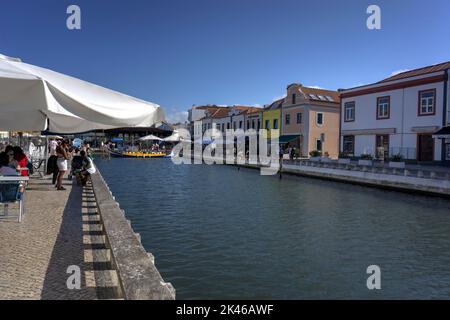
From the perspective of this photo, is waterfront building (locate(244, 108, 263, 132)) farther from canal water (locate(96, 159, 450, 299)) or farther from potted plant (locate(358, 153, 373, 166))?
canal water (locate(96, 159, 450, 299))

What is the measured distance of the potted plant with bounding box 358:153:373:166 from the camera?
28.9 m

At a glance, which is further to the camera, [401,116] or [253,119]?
[253,119]

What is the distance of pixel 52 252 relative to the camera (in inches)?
231

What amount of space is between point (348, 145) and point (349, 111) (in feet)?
10.2

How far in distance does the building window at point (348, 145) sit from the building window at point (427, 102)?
24.4 feet

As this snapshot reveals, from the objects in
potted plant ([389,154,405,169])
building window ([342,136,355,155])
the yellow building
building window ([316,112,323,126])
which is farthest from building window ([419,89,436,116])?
the yellow building

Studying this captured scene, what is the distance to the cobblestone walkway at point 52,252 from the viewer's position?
4.48 metres

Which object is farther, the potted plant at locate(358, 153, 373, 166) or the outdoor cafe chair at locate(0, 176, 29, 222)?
the potted plant at locate(358, 153, 373, 166)

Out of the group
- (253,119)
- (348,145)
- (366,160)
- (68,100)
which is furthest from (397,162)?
(253,119)

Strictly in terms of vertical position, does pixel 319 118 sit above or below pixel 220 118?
below

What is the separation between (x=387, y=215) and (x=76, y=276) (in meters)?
12.3

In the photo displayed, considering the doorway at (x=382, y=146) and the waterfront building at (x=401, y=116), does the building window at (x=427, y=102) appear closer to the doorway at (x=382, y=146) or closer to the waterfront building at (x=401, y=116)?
the waterfront building at (x=401, y=116)

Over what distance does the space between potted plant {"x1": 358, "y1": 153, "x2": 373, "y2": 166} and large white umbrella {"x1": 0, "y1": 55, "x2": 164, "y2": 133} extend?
1029 inches

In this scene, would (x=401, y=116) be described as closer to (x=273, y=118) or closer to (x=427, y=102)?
(x=427, y=102)
